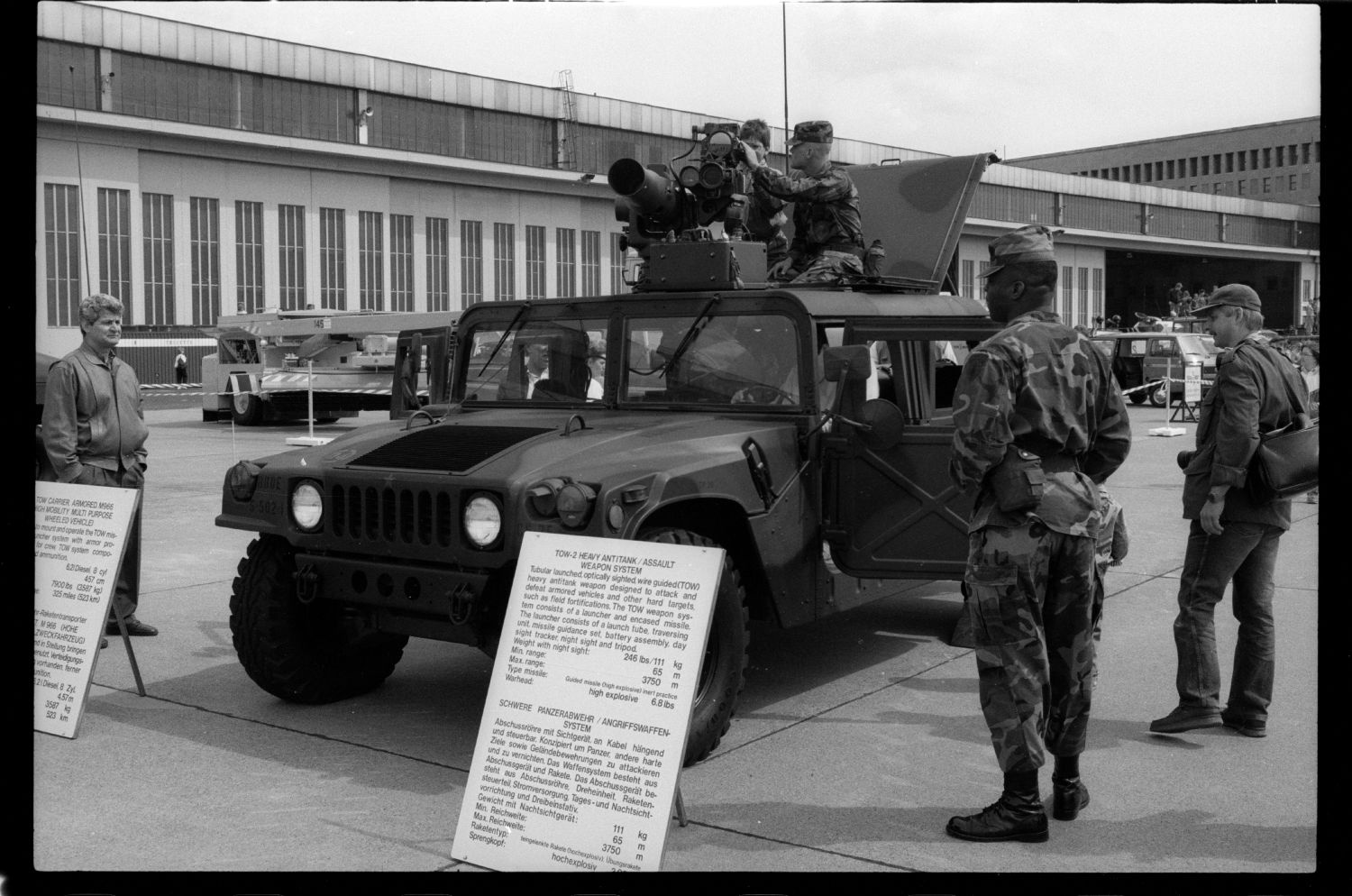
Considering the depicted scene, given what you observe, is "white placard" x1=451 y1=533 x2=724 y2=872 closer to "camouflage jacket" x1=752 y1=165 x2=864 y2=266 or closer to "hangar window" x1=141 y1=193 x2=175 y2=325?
"camouflage jacket" x1=752 y1=165 x2=864 y2=266

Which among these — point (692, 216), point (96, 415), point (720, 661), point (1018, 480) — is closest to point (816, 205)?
point (692, 216)

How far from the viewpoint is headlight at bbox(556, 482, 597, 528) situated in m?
4.70

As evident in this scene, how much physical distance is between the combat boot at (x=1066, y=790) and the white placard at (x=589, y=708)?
4.72 feet

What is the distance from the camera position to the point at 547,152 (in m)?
43.5

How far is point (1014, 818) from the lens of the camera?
4.22 metres

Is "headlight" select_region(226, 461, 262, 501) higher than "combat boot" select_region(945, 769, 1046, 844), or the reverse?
"headlight" select_region(226, 461, 262, 501)

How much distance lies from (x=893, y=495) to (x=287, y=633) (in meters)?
2.56

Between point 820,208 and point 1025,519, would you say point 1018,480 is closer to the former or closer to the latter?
point 1025,519

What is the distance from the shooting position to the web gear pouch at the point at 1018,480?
13.8 feet

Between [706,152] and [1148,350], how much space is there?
24527 millimetres

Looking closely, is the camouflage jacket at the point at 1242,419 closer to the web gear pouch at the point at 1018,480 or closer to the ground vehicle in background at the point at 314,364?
the web gear pouch at the point at 1018,480

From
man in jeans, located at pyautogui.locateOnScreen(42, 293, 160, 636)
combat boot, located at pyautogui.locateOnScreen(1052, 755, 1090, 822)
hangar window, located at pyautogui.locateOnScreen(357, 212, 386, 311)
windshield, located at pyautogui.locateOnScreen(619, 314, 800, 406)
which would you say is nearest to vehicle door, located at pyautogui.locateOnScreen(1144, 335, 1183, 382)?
hangar window, located at pyautogui.locateOnScreen(357, 212, 386, 311)

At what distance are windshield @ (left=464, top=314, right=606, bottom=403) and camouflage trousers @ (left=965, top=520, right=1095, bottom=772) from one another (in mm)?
2421

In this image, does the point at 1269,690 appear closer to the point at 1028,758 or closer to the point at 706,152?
the point at 1028,758
